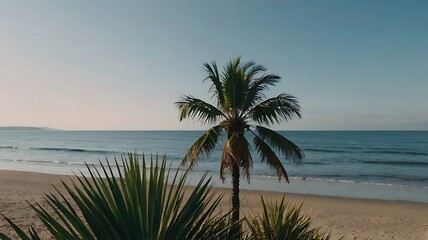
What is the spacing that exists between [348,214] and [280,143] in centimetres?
1019

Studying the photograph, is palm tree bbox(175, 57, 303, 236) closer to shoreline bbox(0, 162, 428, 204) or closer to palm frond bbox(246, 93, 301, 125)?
palm frond bbox(246, 93, 301, 125)

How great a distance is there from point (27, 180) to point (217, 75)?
24187 mm

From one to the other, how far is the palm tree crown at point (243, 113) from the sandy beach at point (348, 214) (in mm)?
1819

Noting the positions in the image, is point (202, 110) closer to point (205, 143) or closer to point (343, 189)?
point (205, 143)

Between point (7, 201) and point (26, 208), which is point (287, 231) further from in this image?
point (7, 201)

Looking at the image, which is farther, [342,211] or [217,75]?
[342,211]

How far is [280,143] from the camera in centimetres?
828

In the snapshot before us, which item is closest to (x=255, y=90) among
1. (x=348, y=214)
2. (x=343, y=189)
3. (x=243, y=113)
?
(x=243, y=113)

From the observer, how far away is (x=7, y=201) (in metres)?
16.7

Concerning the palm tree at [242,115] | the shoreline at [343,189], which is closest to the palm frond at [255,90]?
the palm tree at [242,115]

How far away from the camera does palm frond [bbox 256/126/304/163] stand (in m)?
8.27

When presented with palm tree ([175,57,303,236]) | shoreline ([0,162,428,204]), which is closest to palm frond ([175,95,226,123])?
palm tree ([175,57,303,236])

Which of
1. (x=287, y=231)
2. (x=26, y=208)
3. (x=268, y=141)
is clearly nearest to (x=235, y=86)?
(x=268, y=141)

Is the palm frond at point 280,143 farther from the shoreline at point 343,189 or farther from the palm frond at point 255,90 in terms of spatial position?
the shoreline at point 343,189
